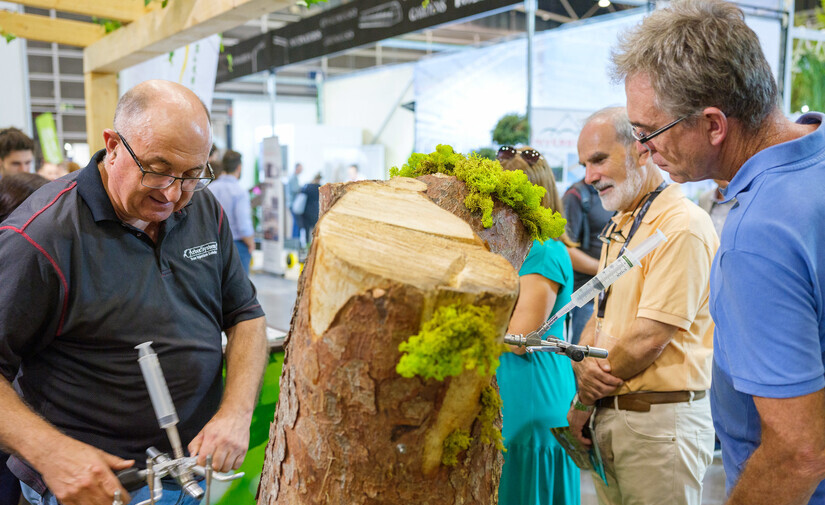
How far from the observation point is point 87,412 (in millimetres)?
1587

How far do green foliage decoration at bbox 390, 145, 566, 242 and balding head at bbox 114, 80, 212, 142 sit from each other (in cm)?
55

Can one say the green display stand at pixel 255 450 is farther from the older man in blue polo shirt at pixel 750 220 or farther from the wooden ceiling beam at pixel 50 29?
the wooden ceiling beam at pixel 50 29

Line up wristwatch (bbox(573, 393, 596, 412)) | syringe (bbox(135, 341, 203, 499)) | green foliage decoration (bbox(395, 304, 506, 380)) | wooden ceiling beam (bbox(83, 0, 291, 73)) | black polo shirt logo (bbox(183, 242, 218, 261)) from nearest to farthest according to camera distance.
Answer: green foliage decoration (bbox(395, 304, 506, 380)) → syringe (bbox(135, 341, 203, 499)) → black polo shirt logo (bbox(183, 242, 218, 261)) → wristwatch (bbox(573, 393, 596, 412)) → wooden ceiling beam (bbox(83, 0, 291, 73))

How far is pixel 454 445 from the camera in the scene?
106 cm

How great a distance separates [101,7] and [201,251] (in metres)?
3.29

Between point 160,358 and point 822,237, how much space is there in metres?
1.53

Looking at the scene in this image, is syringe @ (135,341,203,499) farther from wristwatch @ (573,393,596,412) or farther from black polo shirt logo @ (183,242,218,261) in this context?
wristwatch @ (573,393,596,412)

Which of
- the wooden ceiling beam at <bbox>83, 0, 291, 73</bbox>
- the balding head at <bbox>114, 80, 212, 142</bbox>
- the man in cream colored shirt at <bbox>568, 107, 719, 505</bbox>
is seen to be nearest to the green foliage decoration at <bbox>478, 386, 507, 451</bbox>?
the man in cream colored shirt at <bbox>568, 107, 719, 505</bbox>

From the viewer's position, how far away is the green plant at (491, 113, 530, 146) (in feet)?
16.7

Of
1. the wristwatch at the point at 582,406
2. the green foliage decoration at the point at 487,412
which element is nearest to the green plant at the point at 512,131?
the wristwatch at the point at 582,406

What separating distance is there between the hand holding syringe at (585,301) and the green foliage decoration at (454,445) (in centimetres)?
21

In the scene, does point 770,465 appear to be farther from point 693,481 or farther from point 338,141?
point 338,141

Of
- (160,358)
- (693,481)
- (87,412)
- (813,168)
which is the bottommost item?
(693,481)

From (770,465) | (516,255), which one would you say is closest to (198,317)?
(516,255)
